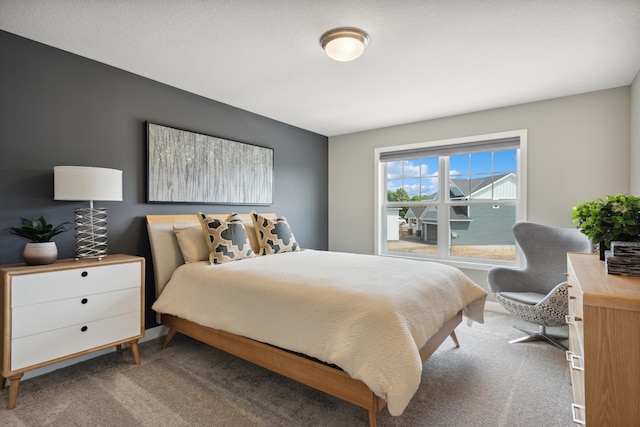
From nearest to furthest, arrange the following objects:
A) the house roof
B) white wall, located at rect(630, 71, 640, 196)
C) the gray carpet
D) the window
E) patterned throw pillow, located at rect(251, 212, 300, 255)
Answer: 1. the gray carpet
2. white wall, located at rect(630, 71, 640, 196)
3. patterned throw pillow, located at rect(251, 212, 300, 255)
4. the window
5. the house roof

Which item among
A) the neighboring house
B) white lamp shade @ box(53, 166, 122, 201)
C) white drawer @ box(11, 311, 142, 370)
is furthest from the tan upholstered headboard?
the neighboring house

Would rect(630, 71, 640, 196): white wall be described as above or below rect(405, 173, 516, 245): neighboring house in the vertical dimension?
above

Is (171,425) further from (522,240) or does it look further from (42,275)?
(522,240)

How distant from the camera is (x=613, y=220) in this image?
5.08 feet

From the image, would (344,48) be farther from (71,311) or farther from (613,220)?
(71,311)

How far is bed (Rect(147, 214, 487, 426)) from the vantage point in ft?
5.25

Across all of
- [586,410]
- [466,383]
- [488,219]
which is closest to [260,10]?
[586,410]

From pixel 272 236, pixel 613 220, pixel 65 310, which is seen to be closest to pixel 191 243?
pixel 272 236

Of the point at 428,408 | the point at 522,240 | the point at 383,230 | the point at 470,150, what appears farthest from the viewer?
Result: the point at 383,230

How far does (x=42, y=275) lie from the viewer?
1.99 m

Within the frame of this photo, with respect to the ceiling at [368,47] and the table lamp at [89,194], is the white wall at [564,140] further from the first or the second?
the table lamp at [89,194]

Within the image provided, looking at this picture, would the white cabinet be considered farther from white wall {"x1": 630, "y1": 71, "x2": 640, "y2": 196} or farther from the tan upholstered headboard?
the tan upholstered headboard

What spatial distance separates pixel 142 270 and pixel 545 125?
165 inches

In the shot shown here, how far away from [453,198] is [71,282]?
13.3ft
